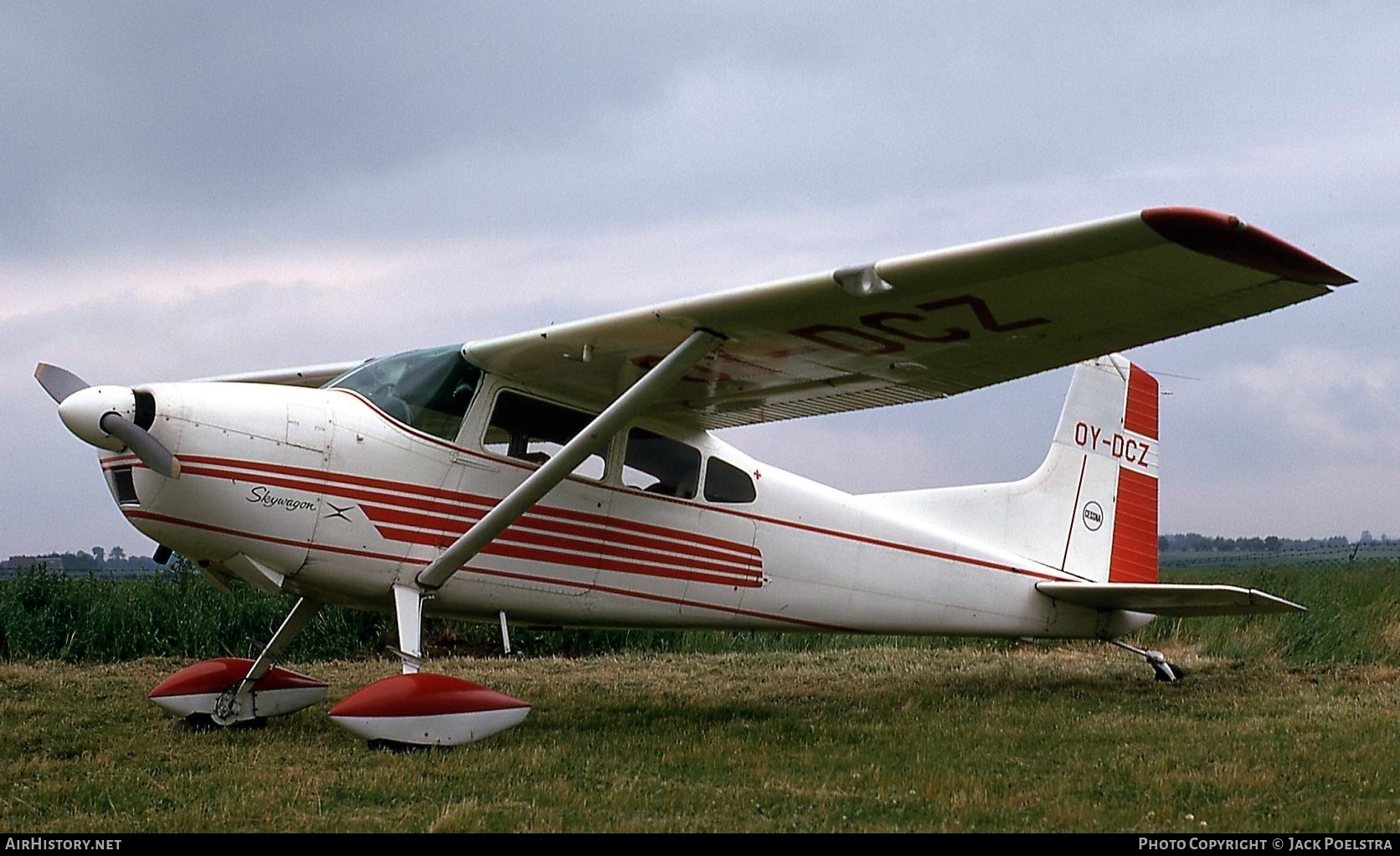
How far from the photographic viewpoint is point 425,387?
714 cm

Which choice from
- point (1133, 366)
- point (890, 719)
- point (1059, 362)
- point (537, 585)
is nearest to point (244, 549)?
point (537, 585)

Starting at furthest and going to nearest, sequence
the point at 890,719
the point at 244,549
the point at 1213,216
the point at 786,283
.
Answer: the point at 890,719, the point at 244,549, the point at 786,283, the point at 1213,216

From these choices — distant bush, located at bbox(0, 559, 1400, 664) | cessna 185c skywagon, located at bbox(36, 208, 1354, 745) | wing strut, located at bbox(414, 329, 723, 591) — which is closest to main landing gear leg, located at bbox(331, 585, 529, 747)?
cessna 185c skywagon, located at bbox(36, 208, 1354, 745)

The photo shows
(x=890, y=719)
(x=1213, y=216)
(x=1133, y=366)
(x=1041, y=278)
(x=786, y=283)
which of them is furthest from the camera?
(x=1133, y=366)

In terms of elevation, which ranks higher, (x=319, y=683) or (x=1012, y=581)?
(x=1012, y=581)

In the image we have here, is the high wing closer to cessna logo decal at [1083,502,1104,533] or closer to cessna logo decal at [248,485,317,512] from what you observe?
cessna logo decal at [248,485,317,512]

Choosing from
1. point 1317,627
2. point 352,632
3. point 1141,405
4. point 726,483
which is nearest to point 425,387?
point 726,483

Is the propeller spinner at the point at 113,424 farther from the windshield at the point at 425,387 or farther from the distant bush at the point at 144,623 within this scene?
the distant bush at the point at 144,623

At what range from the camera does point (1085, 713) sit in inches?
300

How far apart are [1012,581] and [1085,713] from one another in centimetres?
166

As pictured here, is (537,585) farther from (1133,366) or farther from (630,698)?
(1133,366)

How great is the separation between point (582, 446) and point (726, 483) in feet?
5.29

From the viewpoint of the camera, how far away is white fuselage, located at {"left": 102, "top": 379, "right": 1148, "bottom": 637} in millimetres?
6477
